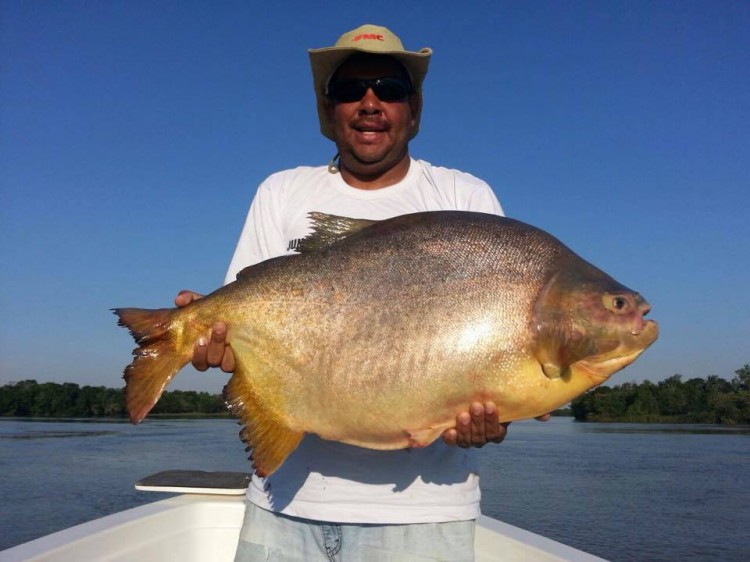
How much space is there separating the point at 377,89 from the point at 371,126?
23cm

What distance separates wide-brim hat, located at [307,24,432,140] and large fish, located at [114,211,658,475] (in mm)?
1065

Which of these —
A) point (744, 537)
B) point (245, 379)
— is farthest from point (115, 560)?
point (744, 537)

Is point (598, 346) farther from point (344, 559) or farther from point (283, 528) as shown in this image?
point (283, 528)

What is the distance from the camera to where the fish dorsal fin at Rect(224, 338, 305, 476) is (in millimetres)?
3064

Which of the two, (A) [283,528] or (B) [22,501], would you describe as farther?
(B) [22,501]

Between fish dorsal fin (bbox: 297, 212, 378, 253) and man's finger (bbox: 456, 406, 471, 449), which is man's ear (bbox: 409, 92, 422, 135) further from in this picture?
man's finger (bbox: 456, 406, 471, 449)

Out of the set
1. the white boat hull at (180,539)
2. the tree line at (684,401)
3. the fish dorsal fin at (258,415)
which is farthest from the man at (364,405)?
the tree line at (684,401)

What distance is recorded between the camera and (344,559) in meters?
3.15

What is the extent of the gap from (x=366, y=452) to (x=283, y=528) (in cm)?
60

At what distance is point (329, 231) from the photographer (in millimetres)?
3270

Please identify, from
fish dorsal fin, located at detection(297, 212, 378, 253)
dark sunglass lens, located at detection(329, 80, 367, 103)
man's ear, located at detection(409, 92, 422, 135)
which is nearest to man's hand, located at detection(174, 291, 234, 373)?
fish dorsal fin, located at detection(297, 212, 378, 253)

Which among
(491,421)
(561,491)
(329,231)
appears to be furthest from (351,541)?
(561,491)

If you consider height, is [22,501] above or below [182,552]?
below

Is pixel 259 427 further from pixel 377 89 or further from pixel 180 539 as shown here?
pixel 180 539
